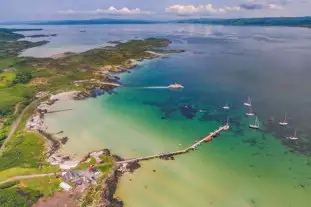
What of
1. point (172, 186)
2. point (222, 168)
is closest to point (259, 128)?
point (222, 168)

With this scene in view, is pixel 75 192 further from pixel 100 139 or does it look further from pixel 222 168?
pixel 222 168

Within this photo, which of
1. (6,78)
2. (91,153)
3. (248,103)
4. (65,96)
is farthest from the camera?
(6,78)

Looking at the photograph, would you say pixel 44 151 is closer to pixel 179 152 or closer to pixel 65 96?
pixel 179 152

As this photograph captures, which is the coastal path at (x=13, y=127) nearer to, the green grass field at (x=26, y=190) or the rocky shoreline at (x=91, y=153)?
the rocky shoreline at (x=91, y=153)

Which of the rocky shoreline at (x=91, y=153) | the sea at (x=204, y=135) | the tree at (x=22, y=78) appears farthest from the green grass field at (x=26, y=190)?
the tree at (x=22, y=78)

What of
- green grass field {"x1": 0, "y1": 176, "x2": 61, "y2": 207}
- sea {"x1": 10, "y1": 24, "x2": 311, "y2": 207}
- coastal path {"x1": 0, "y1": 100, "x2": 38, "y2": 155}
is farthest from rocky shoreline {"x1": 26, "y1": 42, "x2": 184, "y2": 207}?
green grass field {"x1": 0, "y1": 176, "x2": 61, "y2": 207}

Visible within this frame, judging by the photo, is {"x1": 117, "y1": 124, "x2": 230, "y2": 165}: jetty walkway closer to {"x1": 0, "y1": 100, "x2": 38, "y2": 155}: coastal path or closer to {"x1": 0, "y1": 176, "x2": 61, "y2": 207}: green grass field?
Answer: {"x1": 0, "y1": 176, "x2": 61, "y2": 207}: green grass field

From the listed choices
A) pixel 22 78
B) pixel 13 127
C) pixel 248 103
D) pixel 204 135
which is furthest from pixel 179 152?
pixel 22 78
